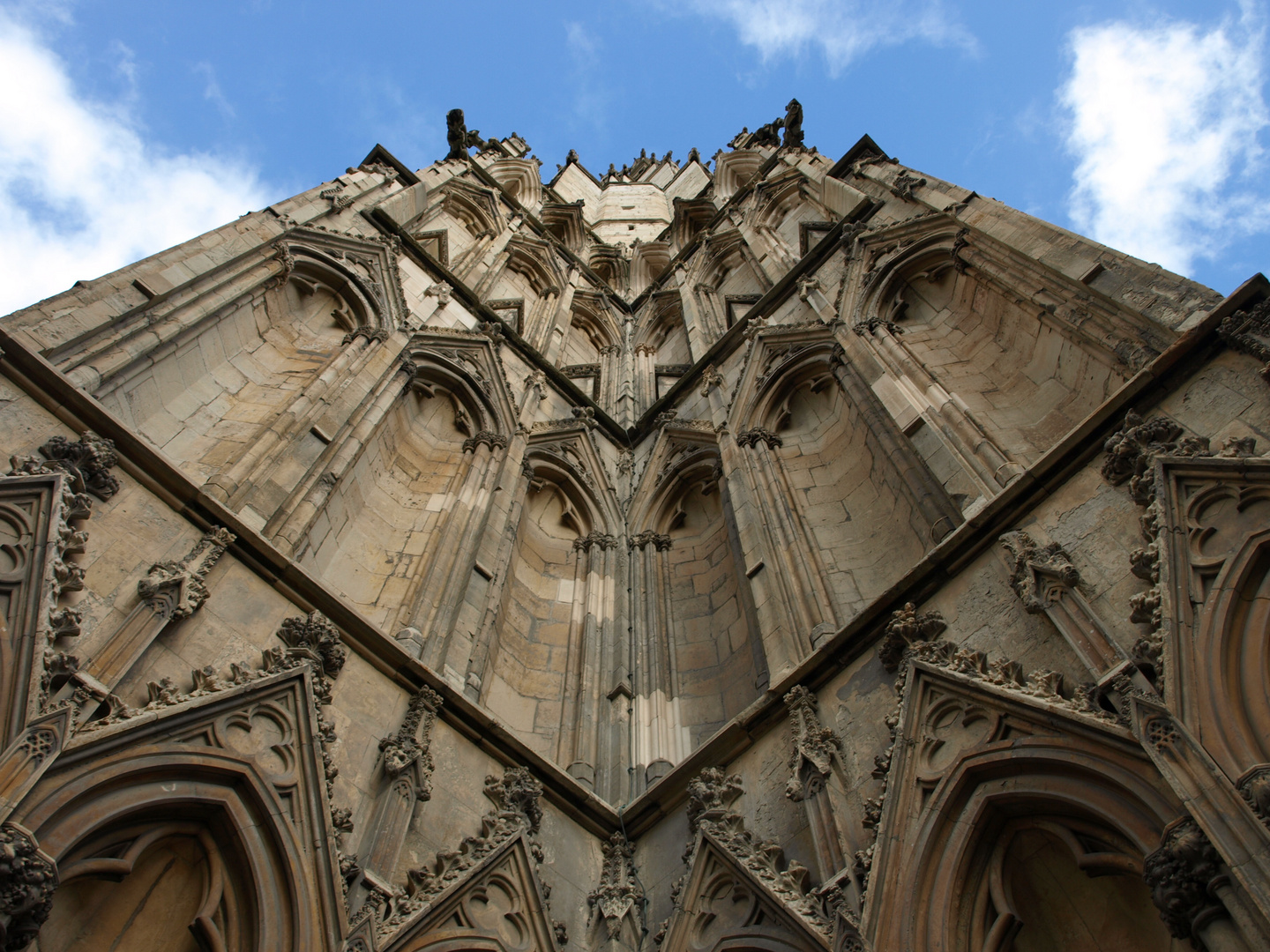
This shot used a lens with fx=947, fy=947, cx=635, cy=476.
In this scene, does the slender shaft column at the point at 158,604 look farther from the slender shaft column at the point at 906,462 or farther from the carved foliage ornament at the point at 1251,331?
the carved foliage ornament at the point at 1251,331

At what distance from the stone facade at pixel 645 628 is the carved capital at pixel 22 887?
0.06 ft

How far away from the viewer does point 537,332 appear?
20.5 m

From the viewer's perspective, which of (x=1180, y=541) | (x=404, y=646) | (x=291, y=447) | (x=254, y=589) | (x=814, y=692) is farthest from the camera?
(x=291, y=447)

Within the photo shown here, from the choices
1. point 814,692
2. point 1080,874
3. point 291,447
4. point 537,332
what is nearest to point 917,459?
point 814,692

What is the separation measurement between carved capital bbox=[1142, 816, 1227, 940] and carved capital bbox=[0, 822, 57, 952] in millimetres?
5091

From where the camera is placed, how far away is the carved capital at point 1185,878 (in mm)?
4145

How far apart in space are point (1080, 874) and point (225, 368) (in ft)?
30.5

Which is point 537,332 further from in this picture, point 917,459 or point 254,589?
point 254,589

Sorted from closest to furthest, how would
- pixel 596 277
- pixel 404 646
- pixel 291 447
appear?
pixel 404 646
pixel 291 447
pixel 596 277

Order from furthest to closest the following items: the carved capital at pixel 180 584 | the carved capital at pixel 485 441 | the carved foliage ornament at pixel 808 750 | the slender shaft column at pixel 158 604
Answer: the carved capital at pixel 485 441
the carved foliage ornament at pixel 808 750
the carved capital at pixel 180 584
the slender shaft column at pixel 158 604

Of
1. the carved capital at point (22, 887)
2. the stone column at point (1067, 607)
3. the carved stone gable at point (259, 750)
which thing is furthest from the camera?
the stone column at point (1067, 607)

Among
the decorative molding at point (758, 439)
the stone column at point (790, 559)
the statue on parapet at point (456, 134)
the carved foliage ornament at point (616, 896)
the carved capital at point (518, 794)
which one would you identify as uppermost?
the statue on parapet at point (456, 134)

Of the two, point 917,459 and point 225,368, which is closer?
point 917,459

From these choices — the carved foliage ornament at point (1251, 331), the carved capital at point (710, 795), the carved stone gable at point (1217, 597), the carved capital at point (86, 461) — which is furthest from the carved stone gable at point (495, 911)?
the carved foliage ornament at point (1251, 331)
